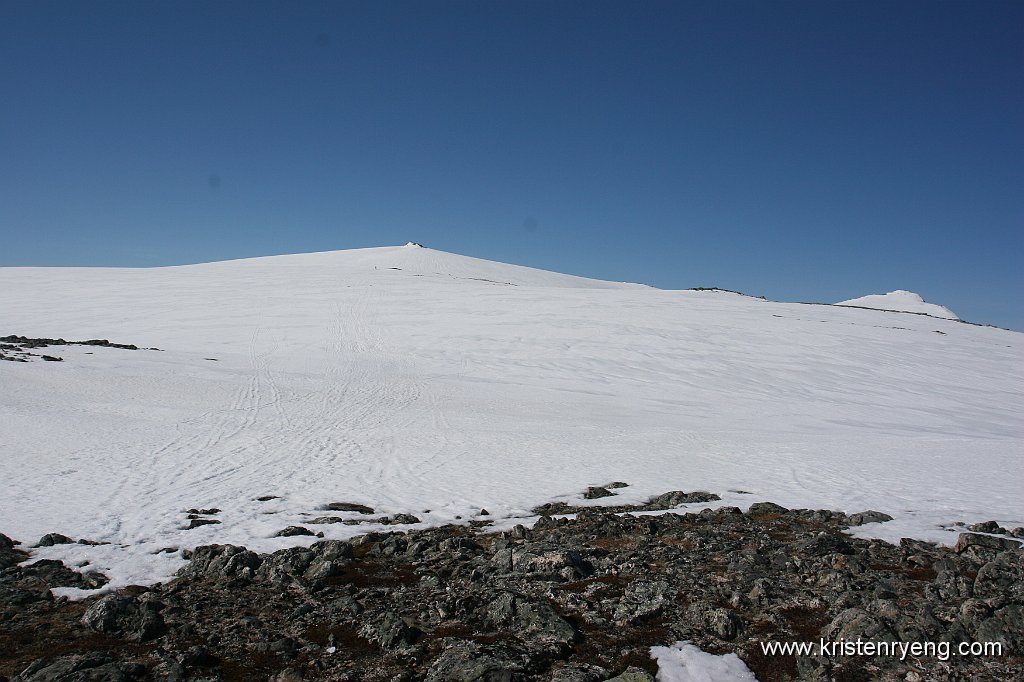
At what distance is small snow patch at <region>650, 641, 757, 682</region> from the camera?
5.27 metres

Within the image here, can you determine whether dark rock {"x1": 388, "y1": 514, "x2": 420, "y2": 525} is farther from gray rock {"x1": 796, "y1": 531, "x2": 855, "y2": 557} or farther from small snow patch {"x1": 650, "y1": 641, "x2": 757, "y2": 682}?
gray rock {"x1": 796, "y1": 531, "x2": 855, "y2": 557}

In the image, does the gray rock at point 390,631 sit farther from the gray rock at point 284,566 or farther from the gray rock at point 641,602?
the gray rock at point 641,602

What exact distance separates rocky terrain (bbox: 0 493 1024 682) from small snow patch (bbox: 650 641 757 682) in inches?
4.3

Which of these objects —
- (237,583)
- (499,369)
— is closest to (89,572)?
(237,583)

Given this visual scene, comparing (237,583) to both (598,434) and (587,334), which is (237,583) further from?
(587,334)

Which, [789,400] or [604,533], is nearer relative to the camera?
[604,533]

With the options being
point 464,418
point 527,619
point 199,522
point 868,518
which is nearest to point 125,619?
point 199,522

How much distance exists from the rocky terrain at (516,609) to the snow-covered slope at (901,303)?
139 m

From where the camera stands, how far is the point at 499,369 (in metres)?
29.2

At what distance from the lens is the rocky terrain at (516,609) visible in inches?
213

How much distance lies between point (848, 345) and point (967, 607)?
3600 centimetres

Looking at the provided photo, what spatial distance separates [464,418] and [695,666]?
14451 mm

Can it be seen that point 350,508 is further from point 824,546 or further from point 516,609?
point 824,546

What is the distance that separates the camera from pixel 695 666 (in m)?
5.43
